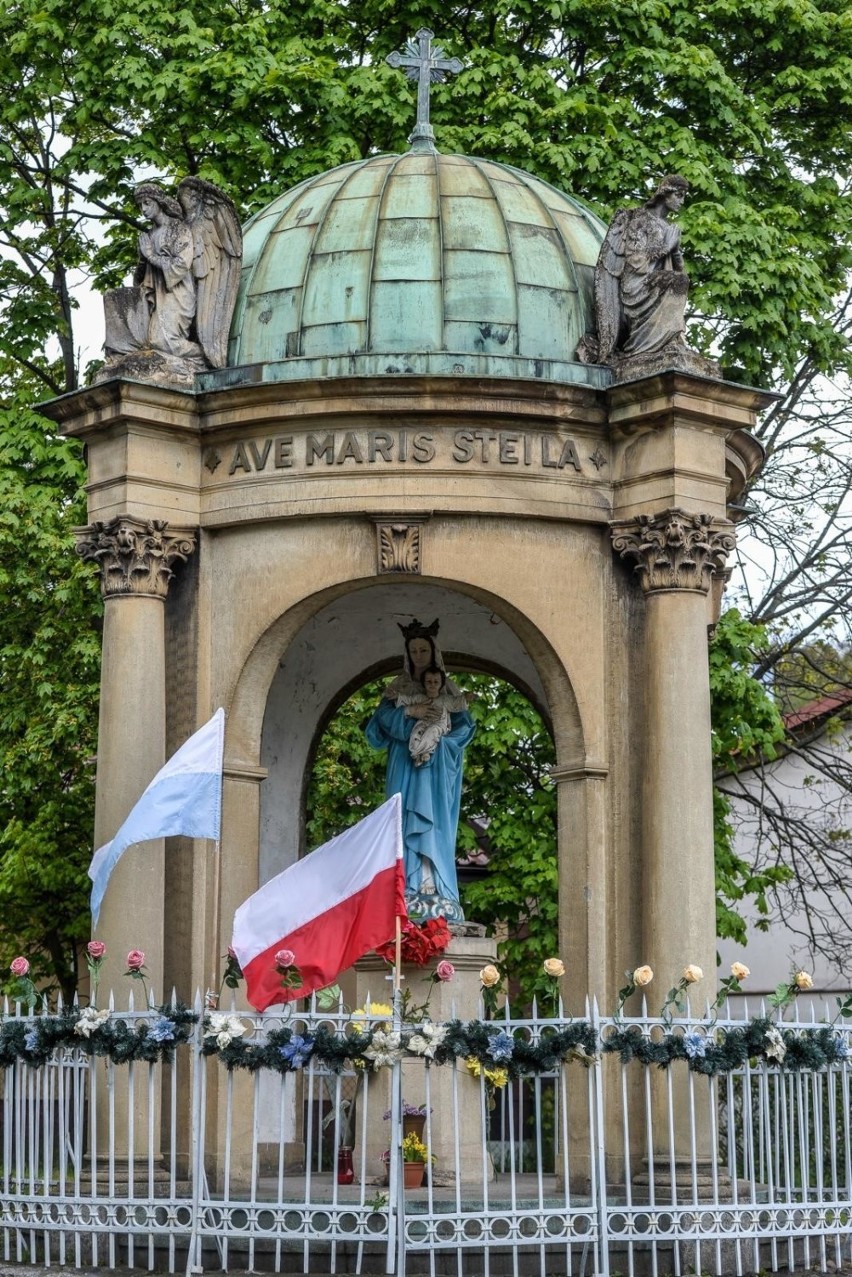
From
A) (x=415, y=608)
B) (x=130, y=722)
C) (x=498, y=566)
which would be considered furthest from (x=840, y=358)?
(x=130, y=722)

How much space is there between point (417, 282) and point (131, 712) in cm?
355

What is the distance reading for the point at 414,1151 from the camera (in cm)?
1341

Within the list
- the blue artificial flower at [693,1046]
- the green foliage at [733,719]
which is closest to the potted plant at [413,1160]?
the blue artificial flower at [693,1046]

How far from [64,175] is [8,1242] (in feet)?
45.8

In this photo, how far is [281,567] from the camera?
590 inches

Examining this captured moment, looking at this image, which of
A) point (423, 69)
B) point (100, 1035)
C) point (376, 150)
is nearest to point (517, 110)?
point (376, 150)

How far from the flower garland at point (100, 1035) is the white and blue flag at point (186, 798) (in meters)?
1.02

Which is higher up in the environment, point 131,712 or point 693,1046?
point 131,712

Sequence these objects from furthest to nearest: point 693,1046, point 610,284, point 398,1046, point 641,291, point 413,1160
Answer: point 610,284 → point 641,291 → point 413,1160 → point 693,1046 → point 398,1046

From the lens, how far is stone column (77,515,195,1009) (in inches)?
565

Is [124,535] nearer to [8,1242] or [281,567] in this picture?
[281,567]

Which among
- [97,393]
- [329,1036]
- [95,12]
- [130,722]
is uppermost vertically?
[95,12]

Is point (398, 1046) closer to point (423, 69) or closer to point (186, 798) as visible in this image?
point (186, 798)

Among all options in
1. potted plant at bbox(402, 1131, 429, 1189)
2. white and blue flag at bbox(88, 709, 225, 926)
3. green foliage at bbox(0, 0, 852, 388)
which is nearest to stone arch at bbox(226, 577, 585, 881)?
white and blue flag at bbox(88, 709, 225, 926)
